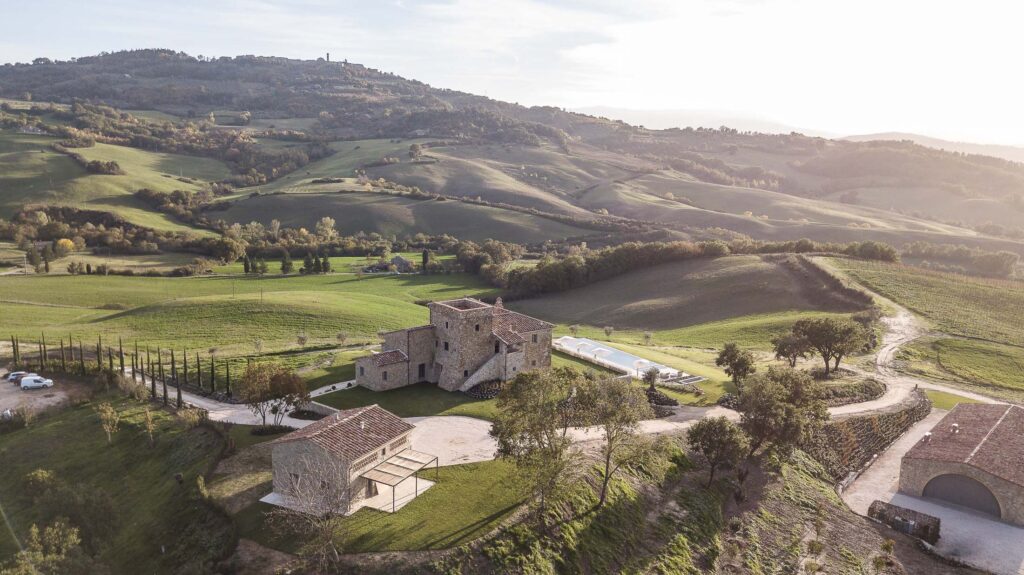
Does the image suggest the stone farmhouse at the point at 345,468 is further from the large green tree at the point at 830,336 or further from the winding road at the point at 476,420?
the large green tree at the point at 830,336

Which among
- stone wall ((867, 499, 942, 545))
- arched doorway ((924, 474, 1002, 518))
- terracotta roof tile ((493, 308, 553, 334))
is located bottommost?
stone wall ((867, 499, 942, 545))

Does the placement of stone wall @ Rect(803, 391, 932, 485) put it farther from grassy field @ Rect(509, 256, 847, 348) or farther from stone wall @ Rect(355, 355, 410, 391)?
stone wall @ Rect(355, 355, 410, 391)

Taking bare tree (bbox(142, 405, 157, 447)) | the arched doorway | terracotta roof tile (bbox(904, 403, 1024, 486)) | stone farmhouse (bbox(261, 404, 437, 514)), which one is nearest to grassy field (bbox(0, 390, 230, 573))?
bare tree (bbox(142, 405, 157, 447))

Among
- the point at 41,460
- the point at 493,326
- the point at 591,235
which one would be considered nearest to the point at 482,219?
the point at 591,235

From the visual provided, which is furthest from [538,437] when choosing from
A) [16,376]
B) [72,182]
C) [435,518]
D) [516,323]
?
[72,182]

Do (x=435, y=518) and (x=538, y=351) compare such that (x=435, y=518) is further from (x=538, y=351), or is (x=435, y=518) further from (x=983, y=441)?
(x=983, y=441)
